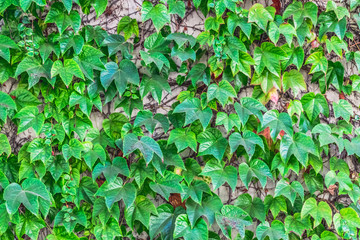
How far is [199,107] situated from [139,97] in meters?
0.32

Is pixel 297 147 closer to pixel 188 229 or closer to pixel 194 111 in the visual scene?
pixel 194 111

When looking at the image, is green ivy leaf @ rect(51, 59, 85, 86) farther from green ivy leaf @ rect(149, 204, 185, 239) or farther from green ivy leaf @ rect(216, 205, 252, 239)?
green ivy leaf @ rect(216, 205, 252, 239)

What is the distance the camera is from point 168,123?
1678 mm

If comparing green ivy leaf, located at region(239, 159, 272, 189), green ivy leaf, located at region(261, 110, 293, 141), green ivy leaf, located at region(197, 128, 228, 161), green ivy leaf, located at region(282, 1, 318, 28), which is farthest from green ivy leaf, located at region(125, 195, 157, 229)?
green ivy leaf, located at region(282, 1, 318, 28)

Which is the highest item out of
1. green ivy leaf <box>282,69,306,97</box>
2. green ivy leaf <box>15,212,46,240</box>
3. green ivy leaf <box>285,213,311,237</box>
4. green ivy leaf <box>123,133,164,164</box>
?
green ivy leaf <box>282,69,306,97</box>

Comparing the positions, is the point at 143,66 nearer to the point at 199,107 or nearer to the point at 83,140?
the point at 199,107

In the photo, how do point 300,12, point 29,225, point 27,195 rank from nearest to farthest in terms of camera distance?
1. point 27,195
2. point 29,225
3. point 300,12

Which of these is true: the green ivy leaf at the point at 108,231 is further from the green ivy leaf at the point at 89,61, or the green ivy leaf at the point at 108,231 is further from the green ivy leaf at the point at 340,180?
the green ivy leaf at the point at 340,180

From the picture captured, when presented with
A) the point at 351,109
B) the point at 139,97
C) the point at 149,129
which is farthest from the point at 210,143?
the point at 351,109

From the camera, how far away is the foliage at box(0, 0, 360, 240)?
161 cm

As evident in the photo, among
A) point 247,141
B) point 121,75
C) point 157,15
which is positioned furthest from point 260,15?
point 121,75

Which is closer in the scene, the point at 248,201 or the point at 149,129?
the point at 149,129

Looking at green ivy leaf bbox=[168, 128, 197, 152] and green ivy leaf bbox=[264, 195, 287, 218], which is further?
green ivy leaf bbox=[264, 195, 287, 218]

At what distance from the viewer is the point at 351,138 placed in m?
1.92
